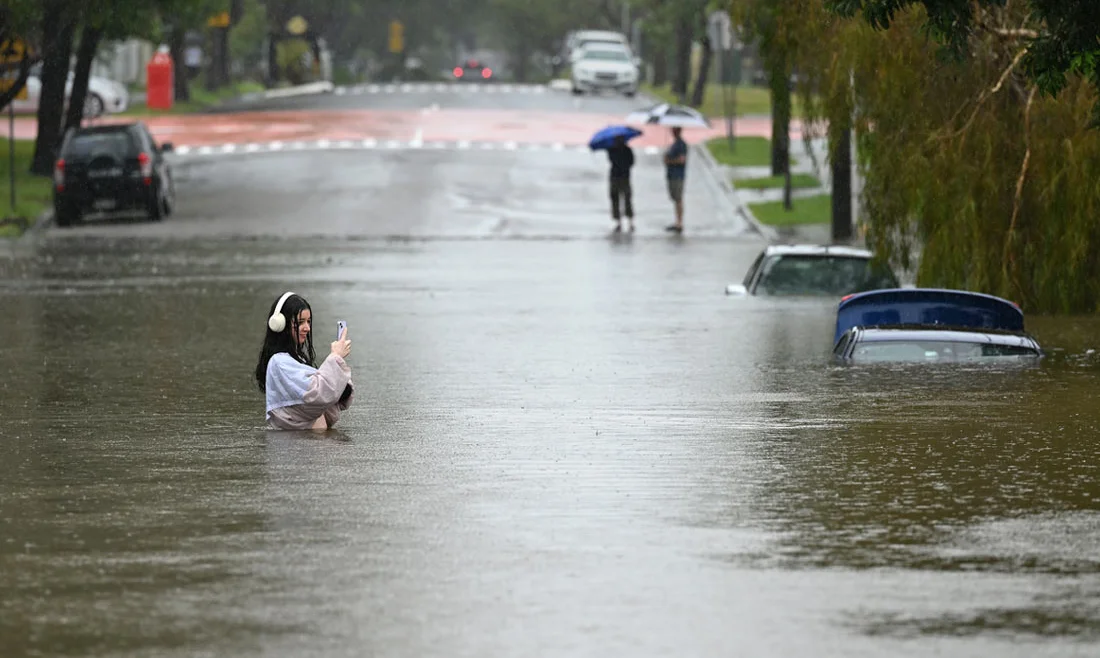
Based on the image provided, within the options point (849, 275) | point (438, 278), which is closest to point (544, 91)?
point (438, 278)

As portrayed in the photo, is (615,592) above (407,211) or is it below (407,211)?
above

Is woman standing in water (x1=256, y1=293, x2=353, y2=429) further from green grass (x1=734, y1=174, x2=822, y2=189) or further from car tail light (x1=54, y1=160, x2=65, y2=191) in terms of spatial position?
green grass (x1=734, y1=174, x2=822, y2=189)

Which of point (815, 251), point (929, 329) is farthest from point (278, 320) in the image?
point (815, 251)

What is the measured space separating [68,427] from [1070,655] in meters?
8.67

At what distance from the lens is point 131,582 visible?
9570mm

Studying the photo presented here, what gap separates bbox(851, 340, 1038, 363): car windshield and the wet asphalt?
0.39m

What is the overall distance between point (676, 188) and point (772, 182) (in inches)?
354

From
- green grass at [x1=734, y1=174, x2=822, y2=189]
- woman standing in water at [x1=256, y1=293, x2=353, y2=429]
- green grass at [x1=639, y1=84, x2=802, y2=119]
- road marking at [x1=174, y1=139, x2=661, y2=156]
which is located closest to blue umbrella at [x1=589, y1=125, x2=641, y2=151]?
green grass at [x1=734, y1=174, x2=822, y2=189]

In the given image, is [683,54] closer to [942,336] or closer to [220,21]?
[220,21]

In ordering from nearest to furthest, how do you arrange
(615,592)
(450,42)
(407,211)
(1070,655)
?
1. (1070,655)
2. (615,592)
3. (407,211)
4. (450,42)

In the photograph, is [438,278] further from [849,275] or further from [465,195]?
[465,195]

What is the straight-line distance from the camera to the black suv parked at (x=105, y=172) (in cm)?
4100

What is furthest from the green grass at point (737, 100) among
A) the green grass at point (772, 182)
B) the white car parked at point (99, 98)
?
the white car parked at point (99, 98)

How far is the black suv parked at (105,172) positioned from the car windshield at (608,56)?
131 feet
